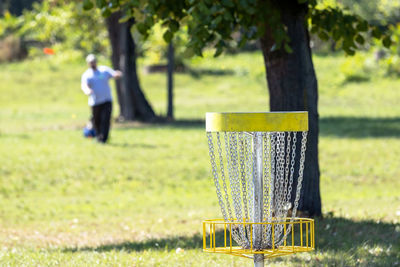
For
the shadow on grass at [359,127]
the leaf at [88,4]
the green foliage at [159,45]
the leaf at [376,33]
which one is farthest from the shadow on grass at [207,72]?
the leaf at [88,4]

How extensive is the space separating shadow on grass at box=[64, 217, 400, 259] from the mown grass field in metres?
0.01

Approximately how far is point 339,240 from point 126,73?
16089mm

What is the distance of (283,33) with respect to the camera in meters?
7.02

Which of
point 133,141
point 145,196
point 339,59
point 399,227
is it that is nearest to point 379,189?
point 145,196

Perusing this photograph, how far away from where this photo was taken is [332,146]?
55.8 ft

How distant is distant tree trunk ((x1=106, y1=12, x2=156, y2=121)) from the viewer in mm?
22562

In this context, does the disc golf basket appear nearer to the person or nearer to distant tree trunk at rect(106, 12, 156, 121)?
the person

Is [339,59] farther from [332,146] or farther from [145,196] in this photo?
[145,196]

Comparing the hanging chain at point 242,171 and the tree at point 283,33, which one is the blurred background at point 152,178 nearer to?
the tree at point 283,33

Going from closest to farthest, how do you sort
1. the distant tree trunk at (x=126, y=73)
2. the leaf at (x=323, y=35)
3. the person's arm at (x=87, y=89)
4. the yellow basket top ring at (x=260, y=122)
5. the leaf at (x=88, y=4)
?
the yellow basket top ring at (x=260, y=122) → the leaf at (x=88, y=4) → the leaf at (x=323, y=35) → the person's arm at (x=87, y=89) → the distant tree trunk at (x=126, y=73)

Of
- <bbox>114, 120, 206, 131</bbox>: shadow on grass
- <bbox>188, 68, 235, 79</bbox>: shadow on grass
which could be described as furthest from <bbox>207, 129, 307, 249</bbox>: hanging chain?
<bbox>188, 68, 235, 79</bbox>: shadow on grass

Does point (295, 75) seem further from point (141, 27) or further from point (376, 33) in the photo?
point (141, 27)

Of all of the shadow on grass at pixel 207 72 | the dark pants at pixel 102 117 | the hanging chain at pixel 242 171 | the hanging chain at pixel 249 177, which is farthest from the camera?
the shadow on grass at pixel 207 72

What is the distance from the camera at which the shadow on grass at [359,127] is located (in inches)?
760
